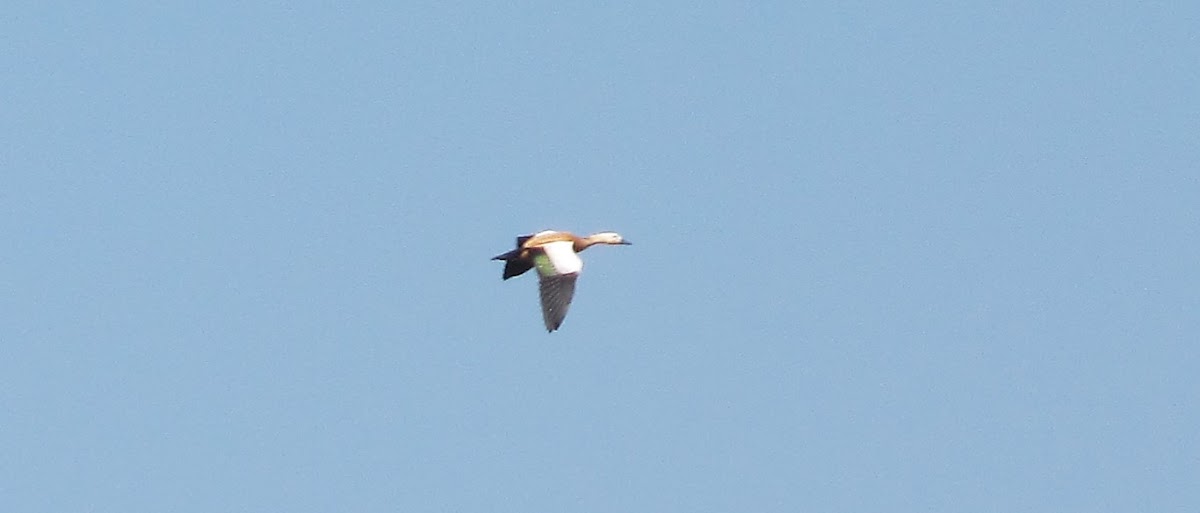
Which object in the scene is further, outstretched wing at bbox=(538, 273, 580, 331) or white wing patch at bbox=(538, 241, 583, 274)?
white wing patch at bbox=(538, 241, 583, 274)

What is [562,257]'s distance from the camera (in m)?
80.2

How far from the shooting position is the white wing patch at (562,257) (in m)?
79.1

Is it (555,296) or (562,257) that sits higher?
(562,257)

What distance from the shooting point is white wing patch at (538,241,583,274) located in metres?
79.1

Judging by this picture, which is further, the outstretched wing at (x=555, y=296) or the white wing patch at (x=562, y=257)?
the white wing patch at (x=562, y=257)

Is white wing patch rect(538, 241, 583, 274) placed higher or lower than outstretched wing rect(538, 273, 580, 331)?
higher

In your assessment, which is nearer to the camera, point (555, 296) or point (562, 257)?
point (555, 296)

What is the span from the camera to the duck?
77.6m

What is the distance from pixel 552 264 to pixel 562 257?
22.7 inches

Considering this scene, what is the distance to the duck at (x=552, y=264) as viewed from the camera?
77.6 m

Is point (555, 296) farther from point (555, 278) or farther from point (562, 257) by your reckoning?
point (562, 257)

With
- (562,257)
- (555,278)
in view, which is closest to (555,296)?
(555,278)

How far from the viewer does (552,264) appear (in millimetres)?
79750

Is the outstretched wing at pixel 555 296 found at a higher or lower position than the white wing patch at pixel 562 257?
lower
